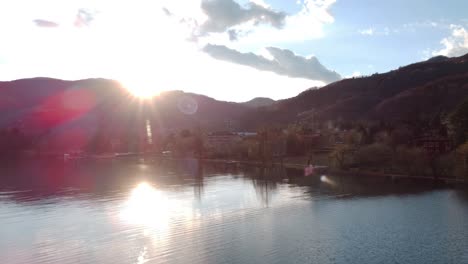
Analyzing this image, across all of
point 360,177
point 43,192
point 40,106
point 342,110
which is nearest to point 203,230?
point 43,192

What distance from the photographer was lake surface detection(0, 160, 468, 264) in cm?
1838

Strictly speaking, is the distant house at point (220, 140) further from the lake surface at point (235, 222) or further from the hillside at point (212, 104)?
the lake surface at point (235, 222)

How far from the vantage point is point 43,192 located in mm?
36594

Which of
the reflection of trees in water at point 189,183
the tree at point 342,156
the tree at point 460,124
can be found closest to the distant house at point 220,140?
the reflection of trees in water at point 189,183

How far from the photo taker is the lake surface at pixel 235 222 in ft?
60.3

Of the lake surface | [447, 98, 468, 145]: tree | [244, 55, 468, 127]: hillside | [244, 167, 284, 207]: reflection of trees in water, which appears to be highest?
[244, 55, 468, 127]: hillside

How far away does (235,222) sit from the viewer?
24266mm

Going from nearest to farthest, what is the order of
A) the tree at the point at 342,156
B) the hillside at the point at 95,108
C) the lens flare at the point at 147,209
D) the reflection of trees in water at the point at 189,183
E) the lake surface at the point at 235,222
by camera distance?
1. the lake surface at the point at 235,222
2. the lens flare at the point at 147,209
3. the reflection of trees in water at the point at 189,183
4. the tree at the point at 342,156
5. the hillside at the point at 95,108

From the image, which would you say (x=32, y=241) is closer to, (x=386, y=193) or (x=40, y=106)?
(x=386, y=193)

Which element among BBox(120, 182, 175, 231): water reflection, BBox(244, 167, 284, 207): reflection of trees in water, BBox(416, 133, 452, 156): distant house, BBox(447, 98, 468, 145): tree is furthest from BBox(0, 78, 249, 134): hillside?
BBox(120, 182, 175, 231): water reflection

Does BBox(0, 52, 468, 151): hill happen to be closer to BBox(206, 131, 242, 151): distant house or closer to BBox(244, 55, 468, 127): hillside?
BBox(244, 55, 468, 127): hillside

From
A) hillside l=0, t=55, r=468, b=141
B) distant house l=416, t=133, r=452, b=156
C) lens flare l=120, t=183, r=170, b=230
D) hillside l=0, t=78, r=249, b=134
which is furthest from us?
hillside l=0, t=78, r=249, b=134

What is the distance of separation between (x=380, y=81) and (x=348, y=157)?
223ft

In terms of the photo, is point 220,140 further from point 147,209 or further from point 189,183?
point 147,209
